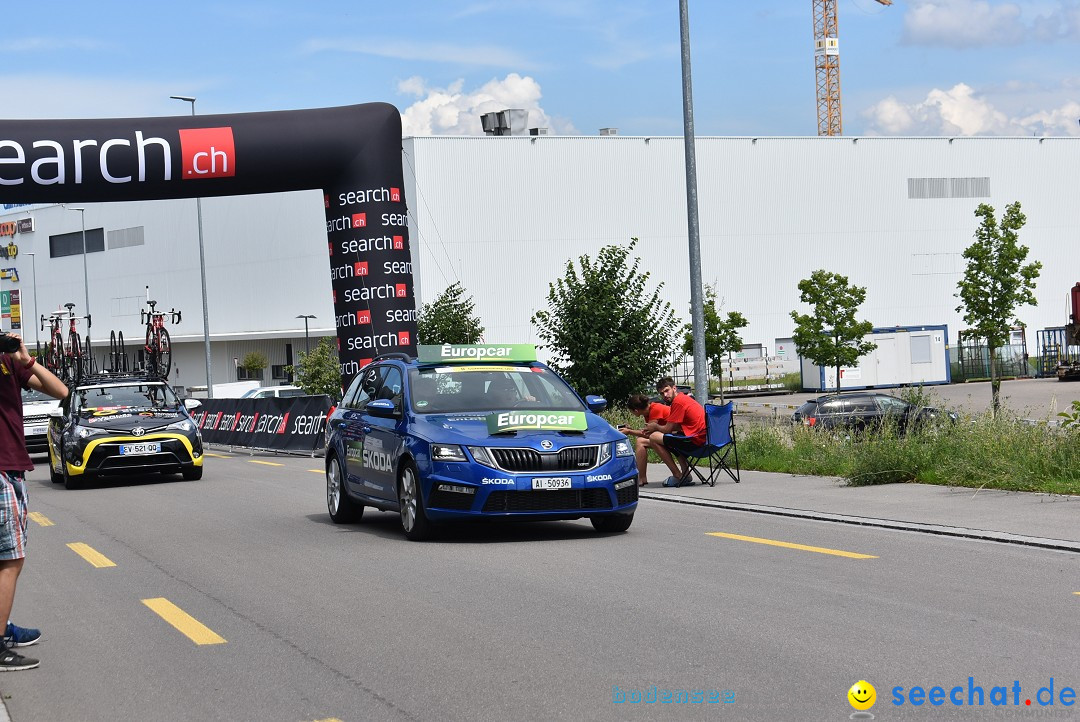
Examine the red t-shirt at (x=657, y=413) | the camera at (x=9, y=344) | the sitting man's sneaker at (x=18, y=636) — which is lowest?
→ the sitting man's sneaker at (x=18, y=636)

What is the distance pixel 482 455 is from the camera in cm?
1117

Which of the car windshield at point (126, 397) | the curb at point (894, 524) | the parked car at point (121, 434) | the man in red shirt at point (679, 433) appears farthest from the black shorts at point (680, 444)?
the car windshield at point (126, 397)

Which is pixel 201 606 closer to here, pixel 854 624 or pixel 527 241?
pixel 854 624

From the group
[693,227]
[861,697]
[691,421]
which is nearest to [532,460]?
[691,421]

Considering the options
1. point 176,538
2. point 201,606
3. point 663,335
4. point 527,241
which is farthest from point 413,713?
point 527,241

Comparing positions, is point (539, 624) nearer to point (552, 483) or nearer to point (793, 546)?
point (552, 483)

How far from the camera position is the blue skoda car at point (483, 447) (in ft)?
36.6

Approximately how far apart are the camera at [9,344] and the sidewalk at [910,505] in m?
7.37

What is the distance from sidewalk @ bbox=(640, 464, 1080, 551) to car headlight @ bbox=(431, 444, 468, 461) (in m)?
3.73

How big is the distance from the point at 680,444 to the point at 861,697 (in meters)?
11.3

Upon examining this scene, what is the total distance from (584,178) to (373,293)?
4793cm

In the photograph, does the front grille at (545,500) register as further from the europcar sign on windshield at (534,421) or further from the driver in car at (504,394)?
the driver in car at (504,394)

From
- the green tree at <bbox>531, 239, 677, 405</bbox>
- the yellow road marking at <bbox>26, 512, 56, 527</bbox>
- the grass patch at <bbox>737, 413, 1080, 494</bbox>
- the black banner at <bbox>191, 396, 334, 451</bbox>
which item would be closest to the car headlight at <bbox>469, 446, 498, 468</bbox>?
the grass patch at <bbox>737, 413, 1080, 494</bbox>

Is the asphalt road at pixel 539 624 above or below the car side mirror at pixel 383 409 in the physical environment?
below
